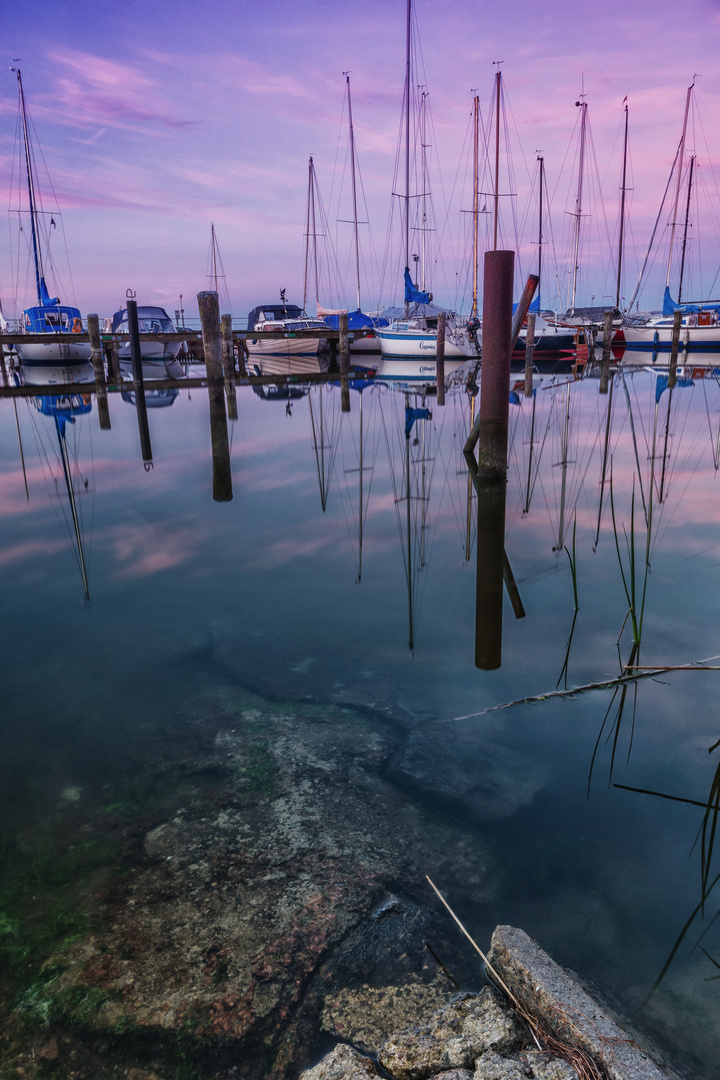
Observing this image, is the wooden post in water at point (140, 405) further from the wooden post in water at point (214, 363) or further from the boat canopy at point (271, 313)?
the boat canopy at point (271, 313)

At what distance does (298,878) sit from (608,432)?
1421 cm

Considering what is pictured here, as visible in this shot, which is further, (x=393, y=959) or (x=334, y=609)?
(x=334, y=609)

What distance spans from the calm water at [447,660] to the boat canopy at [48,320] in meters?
28.1

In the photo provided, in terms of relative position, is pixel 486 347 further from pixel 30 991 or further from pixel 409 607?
pixel 30 991

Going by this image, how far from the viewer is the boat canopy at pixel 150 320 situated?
38.3 m

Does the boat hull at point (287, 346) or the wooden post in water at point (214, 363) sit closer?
the wooden post in water at point (214, 363)

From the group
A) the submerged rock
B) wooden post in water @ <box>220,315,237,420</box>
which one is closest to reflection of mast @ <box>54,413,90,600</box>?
the submerged rock

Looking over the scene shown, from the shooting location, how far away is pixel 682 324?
3862 centimetres

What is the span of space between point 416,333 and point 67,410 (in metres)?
19.6

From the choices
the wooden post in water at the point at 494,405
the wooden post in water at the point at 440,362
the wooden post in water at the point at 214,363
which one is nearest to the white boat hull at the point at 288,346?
the wooden post in water at the point at 440,362

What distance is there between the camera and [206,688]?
4.44 m

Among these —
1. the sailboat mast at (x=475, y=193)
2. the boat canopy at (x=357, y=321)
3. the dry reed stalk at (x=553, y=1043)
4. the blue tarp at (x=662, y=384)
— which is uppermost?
the sailboat mast at (x=475, y=193)

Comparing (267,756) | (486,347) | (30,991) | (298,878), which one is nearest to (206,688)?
(267,756)

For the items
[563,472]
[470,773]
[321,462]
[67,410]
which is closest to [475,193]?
[67,410]
